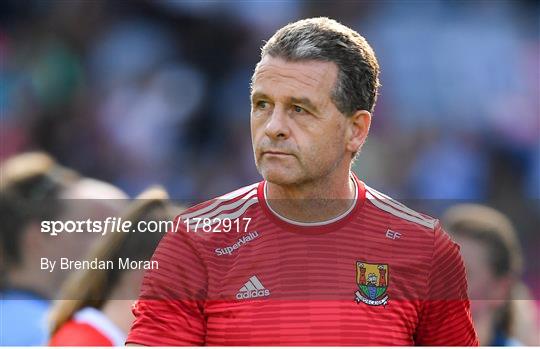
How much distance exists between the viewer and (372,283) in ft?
6.21

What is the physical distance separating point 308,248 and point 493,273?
86cm

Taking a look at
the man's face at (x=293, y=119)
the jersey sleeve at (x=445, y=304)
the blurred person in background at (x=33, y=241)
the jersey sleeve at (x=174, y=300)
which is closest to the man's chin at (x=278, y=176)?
the man's face at (x=293, y=119)

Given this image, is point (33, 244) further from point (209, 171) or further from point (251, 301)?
point (251, 301)

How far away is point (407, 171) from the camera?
2707mm

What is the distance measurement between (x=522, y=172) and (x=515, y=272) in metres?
0.32

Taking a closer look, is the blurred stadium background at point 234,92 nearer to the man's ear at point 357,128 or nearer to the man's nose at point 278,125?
the man's ear at point 357,128

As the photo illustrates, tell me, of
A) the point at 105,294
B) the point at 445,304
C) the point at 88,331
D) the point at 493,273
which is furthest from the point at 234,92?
the point at 445,304

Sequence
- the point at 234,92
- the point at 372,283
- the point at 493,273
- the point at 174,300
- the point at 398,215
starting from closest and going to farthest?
the point at 174,300, the point at 372,283, the point at 398,215, the point at 493,273, the point at 234,92

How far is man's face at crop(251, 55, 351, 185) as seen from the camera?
1873 millimetres

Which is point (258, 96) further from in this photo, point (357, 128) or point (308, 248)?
point (308, 248)

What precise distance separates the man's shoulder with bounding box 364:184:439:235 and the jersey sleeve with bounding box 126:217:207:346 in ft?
1.41

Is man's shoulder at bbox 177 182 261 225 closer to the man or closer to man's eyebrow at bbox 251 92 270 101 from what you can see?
the man

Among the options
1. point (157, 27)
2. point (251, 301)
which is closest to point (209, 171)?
point (157, 27)

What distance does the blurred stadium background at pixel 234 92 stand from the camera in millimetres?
2596
